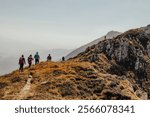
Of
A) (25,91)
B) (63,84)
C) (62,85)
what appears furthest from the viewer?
(63,84)

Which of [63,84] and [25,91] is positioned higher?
[63,84]

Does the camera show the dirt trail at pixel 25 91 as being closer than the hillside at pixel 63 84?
Yes

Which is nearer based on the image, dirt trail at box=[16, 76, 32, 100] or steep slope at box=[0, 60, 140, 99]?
dirt trail at box=[16, 76, 32, 100]

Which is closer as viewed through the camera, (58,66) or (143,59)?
(58,66)

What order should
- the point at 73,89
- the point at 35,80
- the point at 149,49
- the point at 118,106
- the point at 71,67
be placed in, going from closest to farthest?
the point at 118,106 < the point at 73,89 < the point at 35,80 < the point at 71,67 < the point at 149,49

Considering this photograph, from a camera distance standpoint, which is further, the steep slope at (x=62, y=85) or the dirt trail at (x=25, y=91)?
the steep slope at (x=62, y=85)

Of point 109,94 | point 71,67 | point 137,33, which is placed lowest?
point 109,94

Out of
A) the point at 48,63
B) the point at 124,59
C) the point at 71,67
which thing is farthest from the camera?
the point at 124,59

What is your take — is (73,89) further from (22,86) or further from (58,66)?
(58,66)

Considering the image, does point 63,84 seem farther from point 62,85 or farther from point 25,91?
point 25,91

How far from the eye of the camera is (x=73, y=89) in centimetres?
4931

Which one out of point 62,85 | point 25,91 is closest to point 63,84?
point 62,85

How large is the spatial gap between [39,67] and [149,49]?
88.5 m

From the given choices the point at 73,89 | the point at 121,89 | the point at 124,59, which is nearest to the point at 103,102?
the point at 73,89
